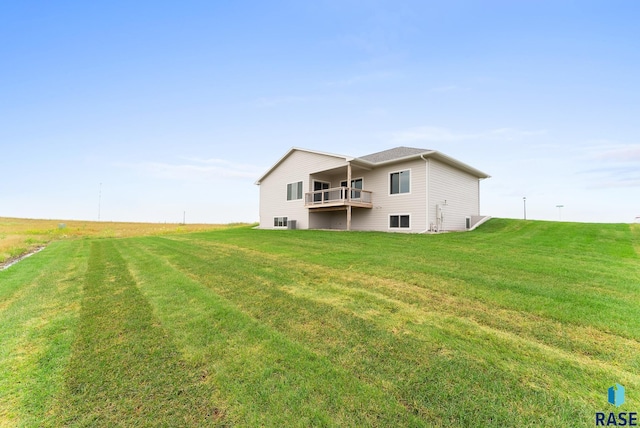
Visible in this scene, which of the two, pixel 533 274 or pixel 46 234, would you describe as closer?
pixel 533 274

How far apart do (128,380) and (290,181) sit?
1985cm

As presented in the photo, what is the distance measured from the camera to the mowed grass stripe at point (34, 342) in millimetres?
2243

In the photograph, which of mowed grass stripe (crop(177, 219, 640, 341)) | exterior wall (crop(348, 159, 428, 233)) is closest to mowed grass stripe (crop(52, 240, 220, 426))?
mowed grass stripe (crop(177, 219, 640, 341))

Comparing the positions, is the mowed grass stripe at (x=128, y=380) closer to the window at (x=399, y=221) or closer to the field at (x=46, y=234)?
the field at (x=46, y=234)

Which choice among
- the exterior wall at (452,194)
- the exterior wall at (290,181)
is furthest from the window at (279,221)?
the exterior wall at (452,194)

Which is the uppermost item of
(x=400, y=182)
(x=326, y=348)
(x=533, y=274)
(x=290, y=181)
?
(x=290, y=181)

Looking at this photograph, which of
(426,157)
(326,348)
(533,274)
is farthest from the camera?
(426,157)

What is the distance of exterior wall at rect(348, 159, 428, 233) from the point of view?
51.3 feet

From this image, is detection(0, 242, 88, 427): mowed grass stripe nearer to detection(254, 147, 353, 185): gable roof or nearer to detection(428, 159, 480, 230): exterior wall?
detection(254, 147, 353, 185): gable roof

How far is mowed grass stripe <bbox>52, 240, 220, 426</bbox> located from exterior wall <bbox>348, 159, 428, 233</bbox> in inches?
570

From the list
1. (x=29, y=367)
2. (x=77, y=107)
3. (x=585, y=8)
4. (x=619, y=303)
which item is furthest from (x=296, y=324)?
(x=77, y=107)

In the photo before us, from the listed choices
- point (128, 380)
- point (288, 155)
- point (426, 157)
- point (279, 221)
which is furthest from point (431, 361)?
point (279, 221)

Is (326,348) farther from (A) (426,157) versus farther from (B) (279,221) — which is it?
(B) (279,221)

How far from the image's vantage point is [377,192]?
17953 mm
